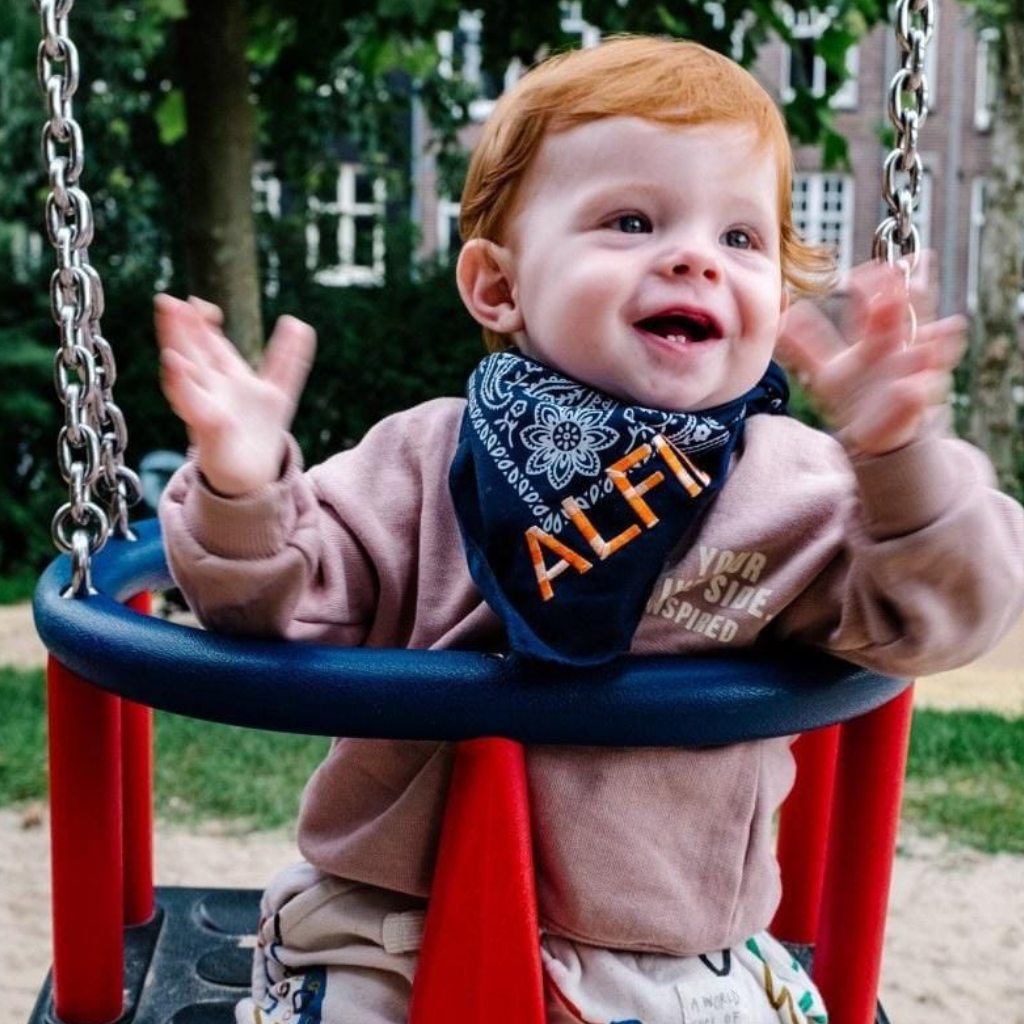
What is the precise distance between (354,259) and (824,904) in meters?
7.32

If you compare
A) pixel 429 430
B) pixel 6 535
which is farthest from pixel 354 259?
pixel 429 430

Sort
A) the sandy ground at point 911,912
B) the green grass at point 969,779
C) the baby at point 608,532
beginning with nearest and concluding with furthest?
the baby at point 608,532 < the sandy ground at point 911,912 < the green grass at point 969,779

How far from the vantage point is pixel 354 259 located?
8.41 metres

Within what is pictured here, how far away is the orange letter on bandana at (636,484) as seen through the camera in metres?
1.15

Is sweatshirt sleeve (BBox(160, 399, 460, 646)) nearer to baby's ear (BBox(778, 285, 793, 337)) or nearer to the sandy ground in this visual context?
baby's ear (BBox(778, 285, 793, 337))

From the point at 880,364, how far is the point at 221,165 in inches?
169

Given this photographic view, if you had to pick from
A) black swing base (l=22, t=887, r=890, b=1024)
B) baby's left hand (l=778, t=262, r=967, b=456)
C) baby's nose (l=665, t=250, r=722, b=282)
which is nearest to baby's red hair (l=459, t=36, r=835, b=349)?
baby's nose (l=665, t=250, r=722, b=282)

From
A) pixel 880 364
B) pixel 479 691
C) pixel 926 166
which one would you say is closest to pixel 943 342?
pixel 880 364

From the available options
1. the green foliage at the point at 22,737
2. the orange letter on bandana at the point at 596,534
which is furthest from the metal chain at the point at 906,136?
the green foliage at the point at 22,737

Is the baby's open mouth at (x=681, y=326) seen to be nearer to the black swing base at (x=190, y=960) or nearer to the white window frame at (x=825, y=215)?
the black swing base at (x=190, y=960)

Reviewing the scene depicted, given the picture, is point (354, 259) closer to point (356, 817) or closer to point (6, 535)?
point (6, 535)

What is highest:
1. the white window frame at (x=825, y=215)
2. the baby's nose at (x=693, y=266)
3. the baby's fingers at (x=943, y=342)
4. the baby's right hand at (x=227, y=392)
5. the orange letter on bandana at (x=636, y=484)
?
the baby's nose at (x=693, y=266)

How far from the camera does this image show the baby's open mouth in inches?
46.3

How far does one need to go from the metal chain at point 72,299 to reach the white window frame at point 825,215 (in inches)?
702
